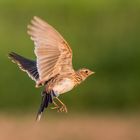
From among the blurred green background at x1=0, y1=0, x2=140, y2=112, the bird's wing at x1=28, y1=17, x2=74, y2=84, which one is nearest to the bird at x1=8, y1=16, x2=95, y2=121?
the bird's wing at x1=28, y1=17, x2=74, y2=84

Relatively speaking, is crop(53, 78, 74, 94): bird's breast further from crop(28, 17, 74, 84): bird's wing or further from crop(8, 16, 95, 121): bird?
crop(28, 17, 74, 84): bird's wing

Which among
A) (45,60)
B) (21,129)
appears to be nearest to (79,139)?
(21,129)

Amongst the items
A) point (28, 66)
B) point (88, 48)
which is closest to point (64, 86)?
point (28, 66)

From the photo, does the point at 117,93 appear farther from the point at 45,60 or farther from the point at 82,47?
the point at 45,60

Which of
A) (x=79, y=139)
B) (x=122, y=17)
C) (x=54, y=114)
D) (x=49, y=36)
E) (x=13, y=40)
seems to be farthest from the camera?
(x=122, y=17)

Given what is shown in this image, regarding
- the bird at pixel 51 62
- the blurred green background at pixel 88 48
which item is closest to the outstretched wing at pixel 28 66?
the bird at pixel 51 62
